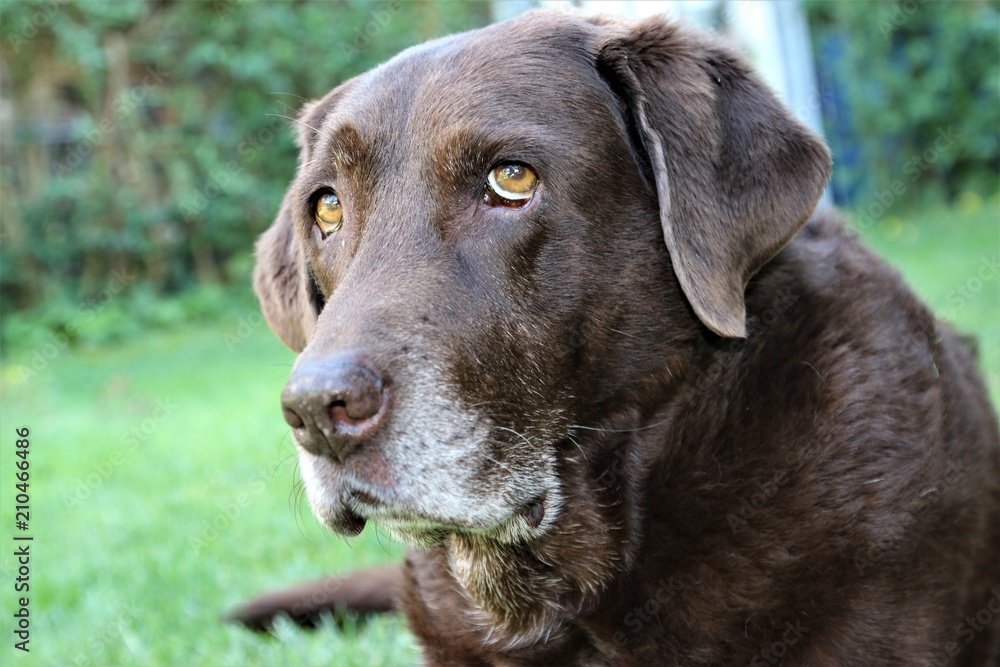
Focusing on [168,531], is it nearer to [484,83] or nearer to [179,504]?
[179,504]

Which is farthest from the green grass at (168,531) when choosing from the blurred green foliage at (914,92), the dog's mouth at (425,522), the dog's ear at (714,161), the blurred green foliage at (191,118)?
the blurred green foliage at (914,92)

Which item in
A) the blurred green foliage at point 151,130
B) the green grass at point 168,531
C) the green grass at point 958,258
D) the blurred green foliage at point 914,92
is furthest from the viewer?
the blurred green foliage at point 914,92

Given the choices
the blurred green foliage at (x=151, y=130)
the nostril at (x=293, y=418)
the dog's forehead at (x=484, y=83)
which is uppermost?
the dog's forehead at (x=484, y=83)

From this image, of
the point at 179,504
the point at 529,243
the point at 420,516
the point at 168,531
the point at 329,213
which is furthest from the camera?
the point at 179,504

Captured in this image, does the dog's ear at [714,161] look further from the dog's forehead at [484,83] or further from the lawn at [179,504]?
the lawn at [179,504]

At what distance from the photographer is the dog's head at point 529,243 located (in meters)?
2.36

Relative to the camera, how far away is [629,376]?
260cm

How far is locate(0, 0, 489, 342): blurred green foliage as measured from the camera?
12.8m

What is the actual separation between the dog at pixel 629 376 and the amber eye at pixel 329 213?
5 centimetres

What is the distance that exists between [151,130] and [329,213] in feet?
37.8

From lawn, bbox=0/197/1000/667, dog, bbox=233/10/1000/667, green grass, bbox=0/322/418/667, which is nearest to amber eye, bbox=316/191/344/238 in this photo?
dog, bbox=233/10/1000/667

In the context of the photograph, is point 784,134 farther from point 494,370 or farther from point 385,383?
point 385,383

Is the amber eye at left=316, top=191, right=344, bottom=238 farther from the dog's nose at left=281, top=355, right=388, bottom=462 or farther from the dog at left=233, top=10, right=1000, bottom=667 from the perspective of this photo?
the dog's nose at left=281, top=355, right=388, bottom=462

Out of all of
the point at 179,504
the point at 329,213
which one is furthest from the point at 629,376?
the point at 179,504
